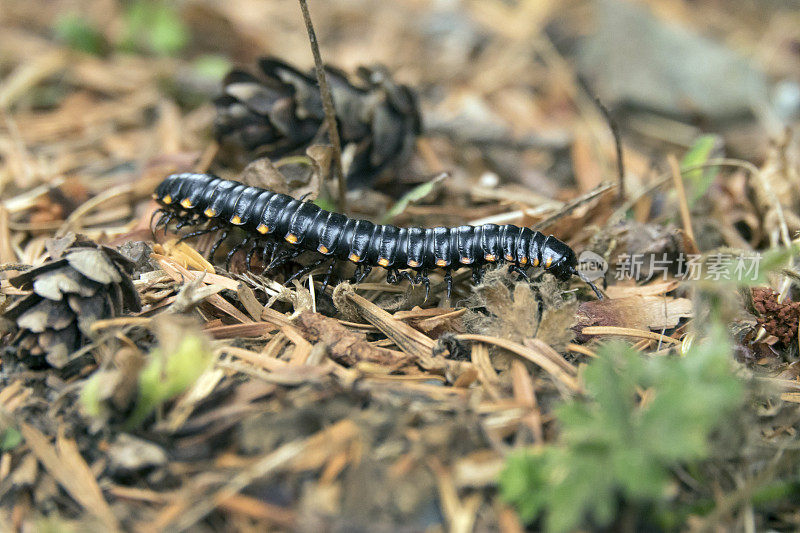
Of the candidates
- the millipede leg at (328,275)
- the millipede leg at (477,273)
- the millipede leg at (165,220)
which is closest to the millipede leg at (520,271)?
the millipede leg at (477,273)

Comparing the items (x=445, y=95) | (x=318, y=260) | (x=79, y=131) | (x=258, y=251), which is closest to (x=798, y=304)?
(x=318, y=260)

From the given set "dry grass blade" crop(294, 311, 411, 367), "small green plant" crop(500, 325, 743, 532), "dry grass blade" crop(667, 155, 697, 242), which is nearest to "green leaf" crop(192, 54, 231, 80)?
"dry grass blade" crop(294, 311, 411, 367)

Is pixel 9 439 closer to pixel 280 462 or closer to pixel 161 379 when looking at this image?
pixel 161 379

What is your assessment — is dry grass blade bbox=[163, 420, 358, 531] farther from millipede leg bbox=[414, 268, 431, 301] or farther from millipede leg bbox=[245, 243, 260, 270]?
millipede leg bbox=[245, 243, 260, 270]

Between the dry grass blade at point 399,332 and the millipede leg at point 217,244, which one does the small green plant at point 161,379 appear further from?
the millipede leg at point 217,244

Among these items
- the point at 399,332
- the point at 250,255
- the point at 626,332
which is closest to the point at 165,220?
the point at 250,255

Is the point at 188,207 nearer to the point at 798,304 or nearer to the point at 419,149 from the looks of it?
the point at 419,149
